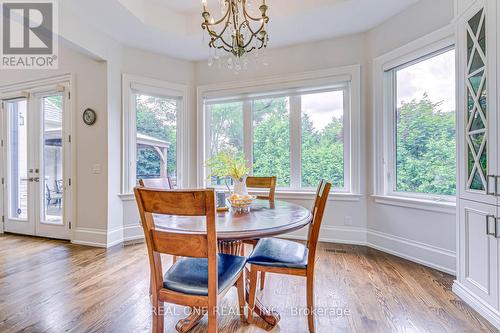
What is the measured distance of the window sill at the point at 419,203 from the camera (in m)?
2.38

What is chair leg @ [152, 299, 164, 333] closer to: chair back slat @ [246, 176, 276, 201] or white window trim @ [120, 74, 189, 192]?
chair back slat @ [246, 176, 276, 201]

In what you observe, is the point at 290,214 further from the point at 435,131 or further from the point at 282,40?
the point at 282,40

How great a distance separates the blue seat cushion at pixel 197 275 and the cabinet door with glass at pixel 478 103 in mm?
1741

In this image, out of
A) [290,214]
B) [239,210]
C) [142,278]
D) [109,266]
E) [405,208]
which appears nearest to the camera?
[290,214]

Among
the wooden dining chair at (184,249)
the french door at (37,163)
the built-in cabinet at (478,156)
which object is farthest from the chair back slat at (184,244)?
the french door at (37,163)

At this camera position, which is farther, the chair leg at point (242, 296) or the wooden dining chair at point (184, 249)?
the chair leg at point (242, 296)

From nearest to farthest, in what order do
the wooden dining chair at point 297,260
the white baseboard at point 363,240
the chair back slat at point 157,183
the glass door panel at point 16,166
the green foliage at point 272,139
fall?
the wooden dining chair at point 297,260 < the chair back slat at point 157,183 < the white baseboard at point 363,240 < the green foliage at point 272,139 < the glass door panel at point 16,166

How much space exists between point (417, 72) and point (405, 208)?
1506mm

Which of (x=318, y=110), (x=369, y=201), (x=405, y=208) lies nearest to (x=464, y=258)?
(x=405, y=208)

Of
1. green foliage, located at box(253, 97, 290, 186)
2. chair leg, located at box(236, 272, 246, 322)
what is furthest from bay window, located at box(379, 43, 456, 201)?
chair leg, located at box(236, 272, 246, 322)

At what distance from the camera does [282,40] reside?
334 centimetres

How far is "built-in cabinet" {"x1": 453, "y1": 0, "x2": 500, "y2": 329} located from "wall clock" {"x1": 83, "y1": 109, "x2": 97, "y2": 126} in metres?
3.89

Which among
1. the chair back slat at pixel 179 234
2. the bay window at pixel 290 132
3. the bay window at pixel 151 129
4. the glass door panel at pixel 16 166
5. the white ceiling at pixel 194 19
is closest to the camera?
the chair back slat at pixel 179 234

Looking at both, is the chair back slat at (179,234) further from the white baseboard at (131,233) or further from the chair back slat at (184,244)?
the white baseboard at (131,233)
